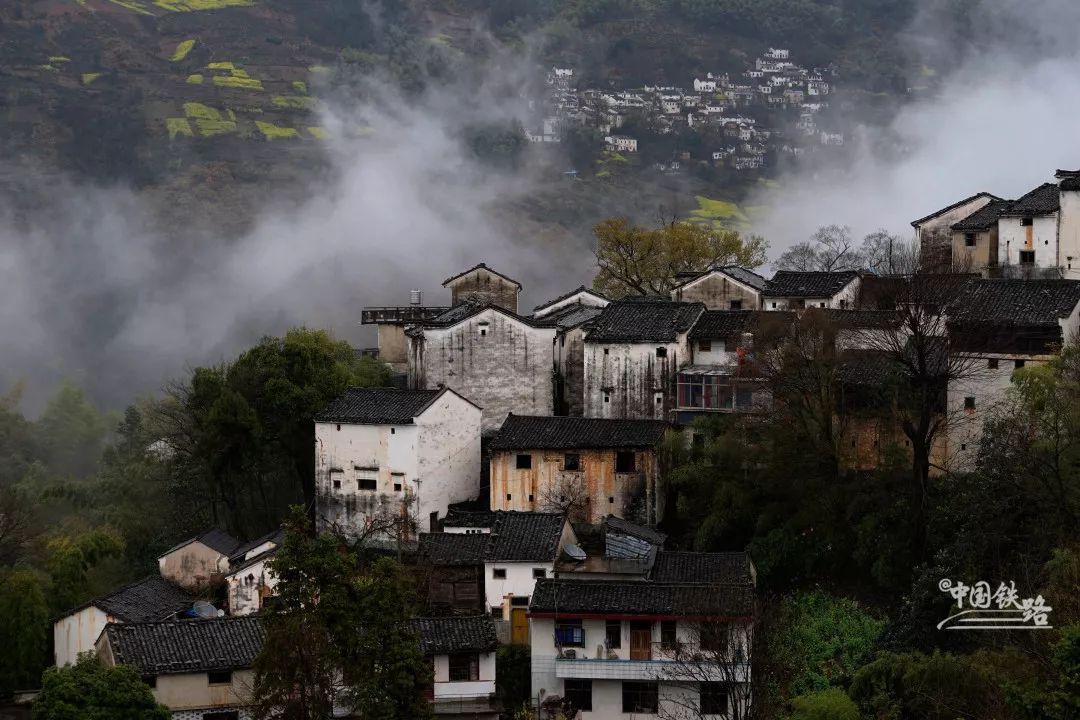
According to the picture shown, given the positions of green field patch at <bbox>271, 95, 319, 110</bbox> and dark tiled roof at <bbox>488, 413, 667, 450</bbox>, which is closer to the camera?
dark tiled roof at <bbox>488, 413, 667, 450</bbox>

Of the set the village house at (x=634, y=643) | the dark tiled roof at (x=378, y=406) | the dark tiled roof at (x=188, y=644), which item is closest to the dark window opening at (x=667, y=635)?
the village house at (x=634, y=643)

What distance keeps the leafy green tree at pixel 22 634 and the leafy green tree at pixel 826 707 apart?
47.7 ft

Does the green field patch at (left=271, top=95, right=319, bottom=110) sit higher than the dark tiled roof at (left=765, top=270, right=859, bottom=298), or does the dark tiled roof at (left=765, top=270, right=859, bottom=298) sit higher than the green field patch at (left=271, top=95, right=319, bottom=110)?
the green field patch at (left=271, top=95, right=319, bottom=110)

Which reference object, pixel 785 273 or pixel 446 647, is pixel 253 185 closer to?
pixel 785 273

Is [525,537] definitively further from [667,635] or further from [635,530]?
[667,635]

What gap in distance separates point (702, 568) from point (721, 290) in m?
13.8

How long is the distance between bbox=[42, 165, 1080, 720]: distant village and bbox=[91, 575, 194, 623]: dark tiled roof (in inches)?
2.5

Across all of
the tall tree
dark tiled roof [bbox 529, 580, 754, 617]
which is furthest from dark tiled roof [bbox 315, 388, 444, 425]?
the tall tree

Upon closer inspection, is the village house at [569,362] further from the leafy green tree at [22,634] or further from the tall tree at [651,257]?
the leafy green tree at [22,634]

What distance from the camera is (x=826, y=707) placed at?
22.0 m

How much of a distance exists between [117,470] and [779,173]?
63118mm

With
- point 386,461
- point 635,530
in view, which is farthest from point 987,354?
point 386,461

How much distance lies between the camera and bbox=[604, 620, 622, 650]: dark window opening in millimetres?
25484

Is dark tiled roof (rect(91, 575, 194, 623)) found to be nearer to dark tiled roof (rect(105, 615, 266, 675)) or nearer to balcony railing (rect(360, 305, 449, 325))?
dark tiled roof (rect(105, 615, 266, 675))
